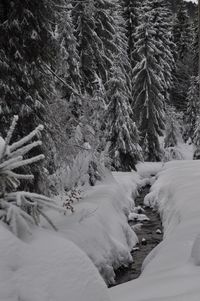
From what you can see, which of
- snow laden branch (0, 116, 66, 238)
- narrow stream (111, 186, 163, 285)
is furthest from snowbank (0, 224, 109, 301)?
narrow stream (111, 186, 163, 285)

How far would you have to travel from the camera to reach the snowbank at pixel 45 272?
3.54 m

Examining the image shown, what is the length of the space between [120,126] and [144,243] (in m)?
15.3

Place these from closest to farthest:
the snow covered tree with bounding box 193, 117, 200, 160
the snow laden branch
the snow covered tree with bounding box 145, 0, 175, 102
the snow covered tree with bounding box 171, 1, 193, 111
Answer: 1. the snow laden branch
2. the snow covered tree with bounding box 193, 117, 200, 160
3. the snow covered tree with bounding box 145, 0, 175, 102
4. the snow covered tree with bounding box 171, 1, 193, 111

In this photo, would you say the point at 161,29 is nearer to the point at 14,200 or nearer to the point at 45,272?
the point at 14,200

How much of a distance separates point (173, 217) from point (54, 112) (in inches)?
226

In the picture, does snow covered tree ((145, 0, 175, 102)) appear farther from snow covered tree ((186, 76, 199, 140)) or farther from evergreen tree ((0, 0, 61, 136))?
evergreen tree ((0, 0, 61, 136))

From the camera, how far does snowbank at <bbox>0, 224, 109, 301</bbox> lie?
11.6 ft

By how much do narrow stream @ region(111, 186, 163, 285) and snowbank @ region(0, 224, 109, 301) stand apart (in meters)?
7.62

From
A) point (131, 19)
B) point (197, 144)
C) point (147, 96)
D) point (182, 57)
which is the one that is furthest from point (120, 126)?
point (182, 57)

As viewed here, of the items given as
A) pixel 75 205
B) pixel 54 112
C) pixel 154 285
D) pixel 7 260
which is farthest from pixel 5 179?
pixel 75 205

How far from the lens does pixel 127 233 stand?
575 inches

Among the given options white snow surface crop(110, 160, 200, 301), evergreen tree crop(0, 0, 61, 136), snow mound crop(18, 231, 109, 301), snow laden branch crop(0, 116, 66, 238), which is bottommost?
white snow surface crop(110, 160, 200, 301)

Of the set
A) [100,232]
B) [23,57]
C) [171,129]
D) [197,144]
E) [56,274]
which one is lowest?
[197,144]

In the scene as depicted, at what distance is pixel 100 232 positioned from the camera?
39.9 feet
